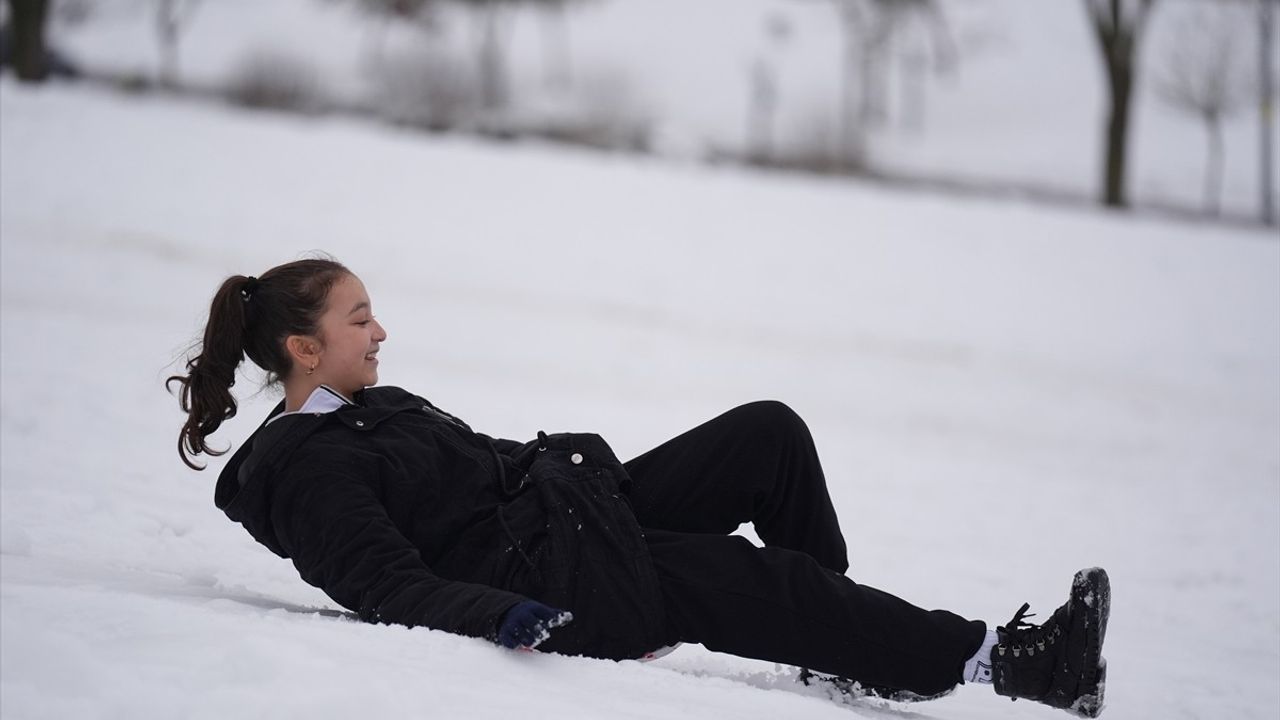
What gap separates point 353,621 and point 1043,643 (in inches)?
55.2

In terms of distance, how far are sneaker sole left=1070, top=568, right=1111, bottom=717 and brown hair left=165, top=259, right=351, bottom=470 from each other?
1746 millimetres

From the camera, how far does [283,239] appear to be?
32.6 feet

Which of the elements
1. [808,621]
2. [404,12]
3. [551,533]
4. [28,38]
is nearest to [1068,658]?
[808,621]

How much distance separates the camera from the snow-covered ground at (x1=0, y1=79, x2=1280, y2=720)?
2.11 meters

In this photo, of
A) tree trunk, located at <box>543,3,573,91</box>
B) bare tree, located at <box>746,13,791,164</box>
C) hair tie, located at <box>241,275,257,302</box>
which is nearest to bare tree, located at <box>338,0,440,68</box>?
tree trunk, located at <box>543,3,573,91</box>

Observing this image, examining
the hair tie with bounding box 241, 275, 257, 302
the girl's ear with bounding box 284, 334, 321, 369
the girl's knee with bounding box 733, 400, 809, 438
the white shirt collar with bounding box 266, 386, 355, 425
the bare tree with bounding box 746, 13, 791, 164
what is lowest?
the girl's knee with bounding box 733, 400, 809, 438

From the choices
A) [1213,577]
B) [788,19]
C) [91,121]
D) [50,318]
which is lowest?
[1213,577]

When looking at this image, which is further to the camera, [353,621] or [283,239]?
[283,239]

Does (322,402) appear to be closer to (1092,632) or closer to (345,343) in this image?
(345,343)

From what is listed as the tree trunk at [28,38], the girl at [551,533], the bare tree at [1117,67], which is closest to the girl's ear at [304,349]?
Result: the girl at [551,533]

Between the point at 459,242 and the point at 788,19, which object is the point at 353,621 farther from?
the point at 788,19

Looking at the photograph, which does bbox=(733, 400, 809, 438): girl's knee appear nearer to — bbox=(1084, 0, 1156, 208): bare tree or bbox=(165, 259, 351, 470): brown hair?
bbox=(165, 259, 351, 470): brown hair

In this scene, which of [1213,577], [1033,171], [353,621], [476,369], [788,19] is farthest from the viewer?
[788,19]

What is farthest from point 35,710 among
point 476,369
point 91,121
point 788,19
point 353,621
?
point 788,19
